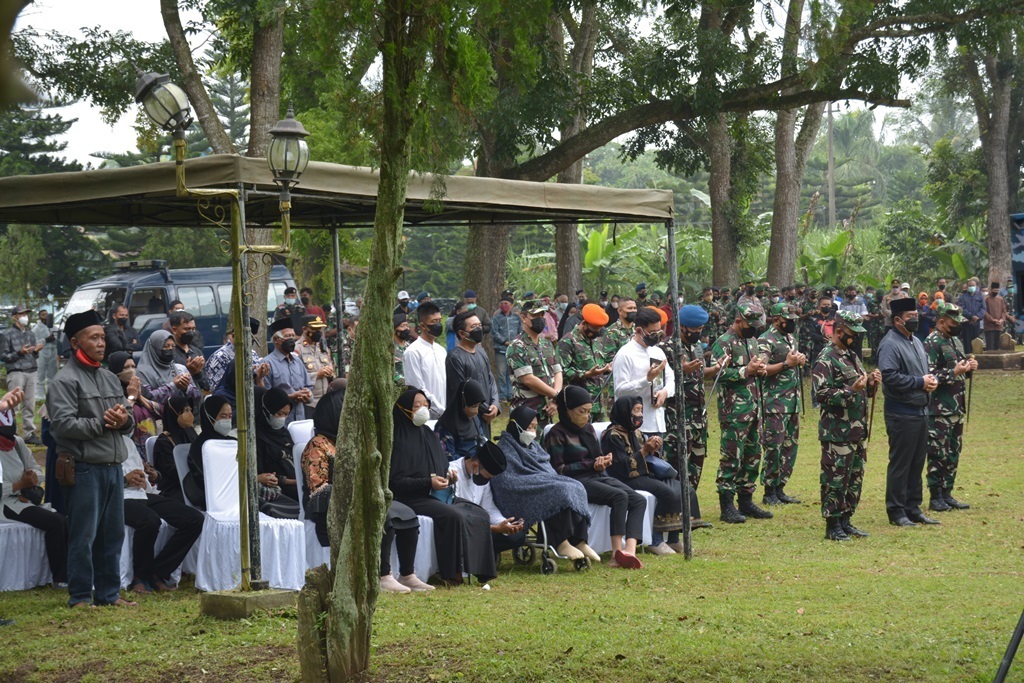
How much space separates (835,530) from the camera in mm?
10836

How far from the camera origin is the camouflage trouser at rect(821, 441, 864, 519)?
1062 centimetres

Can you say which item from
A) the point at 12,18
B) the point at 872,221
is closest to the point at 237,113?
the point at 872,221

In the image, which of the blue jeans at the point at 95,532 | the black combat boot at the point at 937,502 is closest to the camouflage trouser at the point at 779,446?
the black combat boot at the point at 937,502

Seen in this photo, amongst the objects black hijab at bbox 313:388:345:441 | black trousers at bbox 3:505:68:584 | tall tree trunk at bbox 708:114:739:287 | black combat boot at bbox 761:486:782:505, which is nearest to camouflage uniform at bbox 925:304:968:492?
black combat boot at bbox 761:486:782:505

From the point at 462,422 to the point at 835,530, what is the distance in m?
3.53

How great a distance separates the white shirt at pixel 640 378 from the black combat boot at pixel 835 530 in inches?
69.3

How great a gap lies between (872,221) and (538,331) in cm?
7543

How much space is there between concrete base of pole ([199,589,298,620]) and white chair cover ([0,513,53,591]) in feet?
7.18

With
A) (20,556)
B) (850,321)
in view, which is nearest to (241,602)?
(20,556)

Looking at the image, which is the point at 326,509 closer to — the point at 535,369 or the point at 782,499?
the point at 535,369

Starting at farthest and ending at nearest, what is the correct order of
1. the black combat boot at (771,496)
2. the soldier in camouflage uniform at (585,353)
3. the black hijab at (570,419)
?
the black combat boot at (771,496), the soldier in camouflage uniform at (585,353), the black hijab at (570,419)

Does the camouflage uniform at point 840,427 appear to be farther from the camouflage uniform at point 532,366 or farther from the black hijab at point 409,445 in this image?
the black hijab at point 409,445

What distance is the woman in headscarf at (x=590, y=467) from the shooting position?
390 inches

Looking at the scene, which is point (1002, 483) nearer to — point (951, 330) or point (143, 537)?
point (951, 330)
